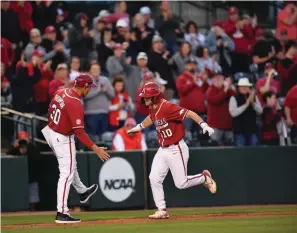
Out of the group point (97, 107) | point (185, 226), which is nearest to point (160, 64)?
point (97, 107)

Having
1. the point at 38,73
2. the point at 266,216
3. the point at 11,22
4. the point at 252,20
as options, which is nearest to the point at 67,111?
the point at 266,216

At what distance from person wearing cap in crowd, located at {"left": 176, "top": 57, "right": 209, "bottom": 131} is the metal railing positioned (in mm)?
2920

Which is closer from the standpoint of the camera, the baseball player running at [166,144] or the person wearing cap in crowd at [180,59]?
the baseball player running at [166,144]

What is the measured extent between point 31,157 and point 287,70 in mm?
7101

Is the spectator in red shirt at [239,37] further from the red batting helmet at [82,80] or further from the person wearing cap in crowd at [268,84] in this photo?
the red batting helmet at [82,80]

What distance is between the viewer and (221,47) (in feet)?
76.8

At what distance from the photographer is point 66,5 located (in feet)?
79.0

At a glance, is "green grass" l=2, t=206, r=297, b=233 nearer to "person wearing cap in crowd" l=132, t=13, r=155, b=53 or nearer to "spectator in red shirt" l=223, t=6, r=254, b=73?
"person wearing cap in crowd" l=132, t=13, r=155, b=53

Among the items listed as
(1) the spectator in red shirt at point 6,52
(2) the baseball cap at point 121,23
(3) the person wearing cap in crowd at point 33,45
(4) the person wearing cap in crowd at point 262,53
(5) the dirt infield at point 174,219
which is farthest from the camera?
(4) the person wearing cap in crowd at point 262,53

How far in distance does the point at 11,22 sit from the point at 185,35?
445cm

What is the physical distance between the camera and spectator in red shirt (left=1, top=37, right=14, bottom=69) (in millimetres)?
20672

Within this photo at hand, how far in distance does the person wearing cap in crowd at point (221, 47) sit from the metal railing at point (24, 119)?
5713 millimetres

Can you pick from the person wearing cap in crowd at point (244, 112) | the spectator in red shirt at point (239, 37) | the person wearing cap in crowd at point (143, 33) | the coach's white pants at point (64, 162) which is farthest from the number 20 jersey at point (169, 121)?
the spectator in red shirt at point (239, 37)

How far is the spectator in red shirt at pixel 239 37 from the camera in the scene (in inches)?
918
